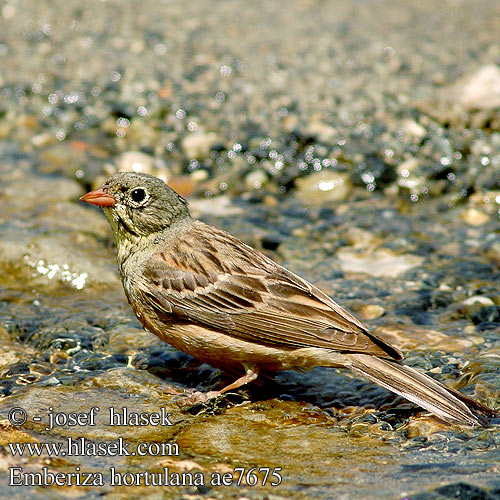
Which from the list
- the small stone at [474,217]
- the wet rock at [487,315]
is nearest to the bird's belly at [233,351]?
the wet rock at [487,315]

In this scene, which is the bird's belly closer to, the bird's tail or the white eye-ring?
the bird's tail

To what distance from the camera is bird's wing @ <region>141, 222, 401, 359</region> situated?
17.3ft

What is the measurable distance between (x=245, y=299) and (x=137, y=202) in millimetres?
1154

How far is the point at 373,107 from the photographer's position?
9.72 metres

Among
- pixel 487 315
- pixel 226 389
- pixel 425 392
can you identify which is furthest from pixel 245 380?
pixel 487 315

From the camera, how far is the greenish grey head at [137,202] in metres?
5.91

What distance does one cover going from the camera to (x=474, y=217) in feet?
26.7

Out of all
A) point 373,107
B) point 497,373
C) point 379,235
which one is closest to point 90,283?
point 379,235

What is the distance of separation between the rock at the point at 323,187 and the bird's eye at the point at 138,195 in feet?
9.93

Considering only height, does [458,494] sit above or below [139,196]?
below

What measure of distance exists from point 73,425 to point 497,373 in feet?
9.49

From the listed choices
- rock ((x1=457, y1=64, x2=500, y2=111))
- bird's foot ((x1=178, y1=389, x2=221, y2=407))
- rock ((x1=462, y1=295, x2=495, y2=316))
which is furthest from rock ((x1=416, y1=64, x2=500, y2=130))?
bird's foot ((x1=178, y1=389, x2=221, y2=407))

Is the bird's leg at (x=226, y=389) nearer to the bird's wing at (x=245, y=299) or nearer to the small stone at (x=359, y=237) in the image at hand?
the bird's wing at (x=245, y=299)

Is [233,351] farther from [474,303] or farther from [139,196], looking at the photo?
[474,303]
